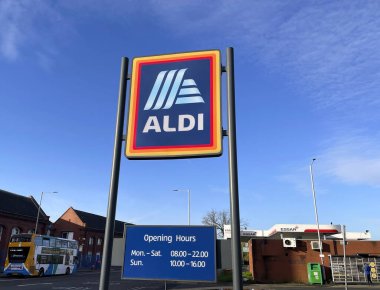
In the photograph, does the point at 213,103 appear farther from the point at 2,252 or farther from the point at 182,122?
the point at 2,252

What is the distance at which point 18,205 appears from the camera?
58.1 meters

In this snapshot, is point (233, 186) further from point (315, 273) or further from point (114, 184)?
point (315, 273)

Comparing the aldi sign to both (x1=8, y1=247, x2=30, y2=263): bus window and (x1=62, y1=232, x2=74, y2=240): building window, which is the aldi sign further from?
(x1=62, y1=232, x2=74, y2=240): building window

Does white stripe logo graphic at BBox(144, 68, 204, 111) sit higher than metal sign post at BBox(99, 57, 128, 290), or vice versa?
white stripe logo graphic at BBox(144, 68, 204, 111)

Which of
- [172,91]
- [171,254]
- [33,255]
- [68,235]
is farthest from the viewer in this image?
[68,235]

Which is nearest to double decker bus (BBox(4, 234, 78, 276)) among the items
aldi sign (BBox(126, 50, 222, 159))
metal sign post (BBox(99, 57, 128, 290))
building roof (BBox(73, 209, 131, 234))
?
building roof (BBox(73, 209, 131, 234))

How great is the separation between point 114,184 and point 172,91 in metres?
1.47

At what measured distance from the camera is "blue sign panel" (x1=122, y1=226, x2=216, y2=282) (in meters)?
4.25

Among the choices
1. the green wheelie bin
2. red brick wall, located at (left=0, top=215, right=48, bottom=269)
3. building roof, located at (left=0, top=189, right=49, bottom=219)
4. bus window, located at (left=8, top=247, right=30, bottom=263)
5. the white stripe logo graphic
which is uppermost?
building roof, located at (left=0, top=189, right=49, bottom=219)

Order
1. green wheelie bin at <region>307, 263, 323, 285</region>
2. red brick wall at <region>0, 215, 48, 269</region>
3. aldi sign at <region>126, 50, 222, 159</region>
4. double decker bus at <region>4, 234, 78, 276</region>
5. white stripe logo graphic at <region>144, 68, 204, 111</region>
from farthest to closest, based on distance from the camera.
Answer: red brick wall at <region>0, 215, 48, 269</region>, double decker bus at <region>4, 234, 78, 276</region>, green wheelie bin at <region>307, 263, 323, 285</region>, white stripe logo graphic at <region>144, 68, 204, 111</region>, aldi sign at <region>126, 50, 222, 159</region>

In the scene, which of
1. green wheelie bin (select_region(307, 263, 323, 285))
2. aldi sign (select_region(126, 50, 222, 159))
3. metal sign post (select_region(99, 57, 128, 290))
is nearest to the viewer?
metal sign post (select_region(99, 57, 128, 290))

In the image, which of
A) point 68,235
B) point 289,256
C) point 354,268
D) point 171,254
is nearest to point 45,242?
point 289,256

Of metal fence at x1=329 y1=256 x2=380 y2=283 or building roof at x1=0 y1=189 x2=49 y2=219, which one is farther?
building roof at x1=0 y1=189 x2=49 y2=219

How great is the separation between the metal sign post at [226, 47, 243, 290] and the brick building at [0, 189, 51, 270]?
173 ft
